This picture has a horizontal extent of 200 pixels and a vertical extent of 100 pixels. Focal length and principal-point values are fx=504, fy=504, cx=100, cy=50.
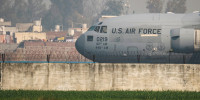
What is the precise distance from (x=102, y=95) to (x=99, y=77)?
312 centimetres

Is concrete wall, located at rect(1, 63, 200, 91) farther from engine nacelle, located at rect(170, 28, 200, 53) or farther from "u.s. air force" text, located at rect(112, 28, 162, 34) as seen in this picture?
"u.s. air force" text, located at rect(112, 28, 162, 34)

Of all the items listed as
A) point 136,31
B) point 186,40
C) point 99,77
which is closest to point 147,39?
point 136,31

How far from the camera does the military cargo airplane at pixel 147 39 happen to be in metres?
38.5

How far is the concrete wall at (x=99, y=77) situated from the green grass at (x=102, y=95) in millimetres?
1509

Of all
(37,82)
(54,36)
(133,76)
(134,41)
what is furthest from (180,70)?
(54,36)

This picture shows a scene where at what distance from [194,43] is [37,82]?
1226 cm

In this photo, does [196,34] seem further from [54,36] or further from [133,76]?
[54,36]

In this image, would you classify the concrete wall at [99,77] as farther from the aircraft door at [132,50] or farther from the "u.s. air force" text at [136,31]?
the "u.s. air force" text at [136,31]

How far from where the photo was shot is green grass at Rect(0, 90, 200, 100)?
102ft

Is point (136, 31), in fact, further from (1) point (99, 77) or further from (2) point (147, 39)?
(1) point (99, 77)

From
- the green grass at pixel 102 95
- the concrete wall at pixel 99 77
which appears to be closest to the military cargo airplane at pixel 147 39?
the concrete wall at pixel 99 77

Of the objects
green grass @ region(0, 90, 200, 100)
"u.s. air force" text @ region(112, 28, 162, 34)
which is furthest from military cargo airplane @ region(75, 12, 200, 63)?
green grass @ region(0, 90, 200, 100)

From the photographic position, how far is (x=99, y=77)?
3494 cm

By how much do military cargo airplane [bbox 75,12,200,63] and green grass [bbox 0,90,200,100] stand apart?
6.20m
